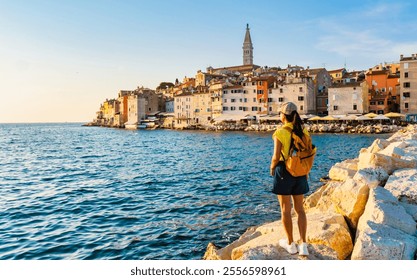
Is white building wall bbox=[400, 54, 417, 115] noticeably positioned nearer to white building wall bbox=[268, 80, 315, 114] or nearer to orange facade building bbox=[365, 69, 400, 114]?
orange facade building bbox=[365, 69, 400, 114]

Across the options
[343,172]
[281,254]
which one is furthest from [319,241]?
[343,172]

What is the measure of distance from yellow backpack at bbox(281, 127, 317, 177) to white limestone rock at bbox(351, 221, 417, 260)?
1.00m

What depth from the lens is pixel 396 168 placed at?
26.7 feet

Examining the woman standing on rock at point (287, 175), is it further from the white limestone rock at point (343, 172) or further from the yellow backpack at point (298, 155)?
the white limestone rock at point (343, 172)

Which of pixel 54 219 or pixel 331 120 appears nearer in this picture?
pixel 54 219

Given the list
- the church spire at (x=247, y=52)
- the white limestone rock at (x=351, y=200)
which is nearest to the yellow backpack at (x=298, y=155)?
the white limestone rock at (x=351, y=200)

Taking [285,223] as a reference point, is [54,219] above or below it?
below

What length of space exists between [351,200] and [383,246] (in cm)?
143

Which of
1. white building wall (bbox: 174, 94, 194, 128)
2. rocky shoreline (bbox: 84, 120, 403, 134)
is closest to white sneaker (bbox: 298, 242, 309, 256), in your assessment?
rocky shoreline (bbox: 84, 120, 403, 134)

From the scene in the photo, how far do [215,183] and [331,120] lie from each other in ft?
117

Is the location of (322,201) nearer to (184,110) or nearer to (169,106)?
(184,110)

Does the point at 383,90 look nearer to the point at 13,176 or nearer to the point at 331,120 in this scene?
the point at 331,120
